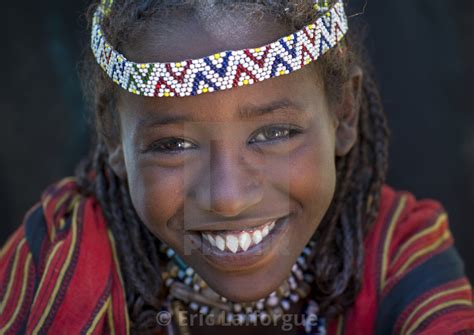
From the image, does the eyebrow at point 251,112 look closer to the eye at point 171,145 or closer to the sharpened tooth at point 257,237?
the eye at point 171,145

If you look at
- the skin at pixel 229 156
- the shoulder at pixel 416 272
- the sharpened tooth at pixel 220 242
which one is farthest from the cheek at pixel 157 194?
the shoulder at pixel 416 272

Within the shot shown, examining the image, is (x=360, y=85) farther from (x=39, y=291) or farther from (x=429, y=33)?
(x=39, y=291)

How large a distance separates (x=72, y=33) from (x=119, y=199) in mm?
850

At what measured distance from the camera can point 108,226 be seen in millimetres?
2244

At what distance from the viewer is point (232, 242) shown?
75.1 inches

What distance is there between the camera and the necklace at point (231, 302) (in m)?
2.20

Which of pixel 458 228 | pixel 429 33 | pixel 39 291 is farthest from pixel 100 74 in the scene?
pixel 458 228

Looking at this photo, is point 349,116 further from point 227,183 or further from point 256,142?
point 227,183

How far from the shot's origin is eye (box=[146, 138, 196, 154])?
1855 millimetres

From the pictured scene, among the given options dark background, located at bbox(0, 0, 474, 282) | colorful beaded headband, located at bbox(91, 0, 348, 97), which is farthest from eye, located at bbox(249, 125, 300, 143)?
dark background, located at bbox(0, 0, 474, 282)

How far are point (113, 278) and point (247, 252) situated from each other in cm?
43

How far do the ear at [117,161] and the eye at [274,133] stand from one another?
0.47 m

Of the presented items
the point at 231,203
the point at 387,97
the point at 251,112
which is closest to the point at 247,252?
the point at 231,203

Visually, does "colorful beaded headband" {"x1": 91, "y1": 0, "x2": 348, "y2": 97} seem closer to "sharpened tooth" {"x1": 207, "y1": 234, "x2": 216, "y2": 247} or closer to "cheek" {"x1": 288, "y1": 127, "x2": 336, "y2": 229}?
"cheek" {"x1": 288, "y1": 127, "x2": 336, "y2": 229}
